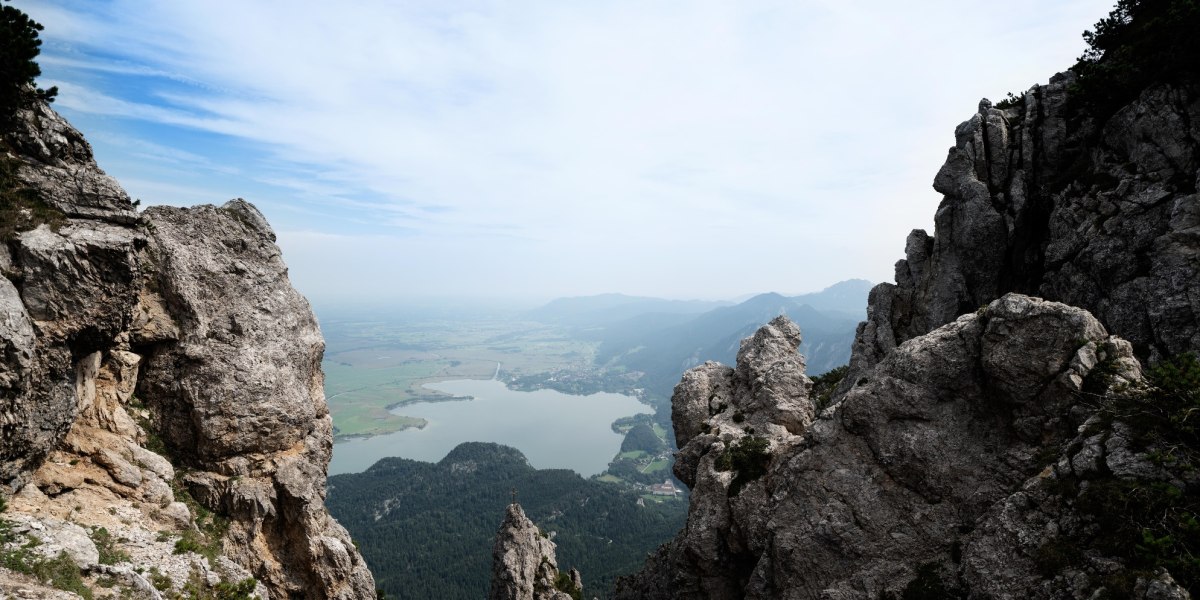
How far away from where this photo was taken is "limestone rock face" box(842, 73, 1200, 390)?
68.2 feet

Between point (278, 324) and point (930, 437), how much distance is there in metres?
28.5

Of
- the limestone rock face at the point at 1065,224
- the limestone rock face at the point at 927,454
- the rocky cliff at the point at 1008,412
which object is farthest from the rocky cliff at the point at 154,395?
the limestone rock face at the point at 1065,224

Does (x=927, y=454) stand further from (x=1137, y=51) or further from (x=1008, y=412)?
(x=1137, y=51)

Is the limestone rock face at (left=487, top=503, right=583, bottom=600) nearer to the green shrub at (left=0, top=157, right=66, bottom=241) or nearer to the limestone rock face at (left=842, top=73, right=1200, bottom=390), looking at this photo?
the limestone rock face at (left=842, top=73, right=1200, bottom=390)

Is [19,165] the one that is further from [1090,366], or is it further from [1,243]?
[1090,366]

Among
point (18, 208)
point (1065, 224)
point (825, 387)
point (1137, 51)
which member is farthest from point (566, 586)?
point (1137, 51)

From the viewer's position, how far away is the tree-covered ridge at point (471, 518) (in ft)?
399

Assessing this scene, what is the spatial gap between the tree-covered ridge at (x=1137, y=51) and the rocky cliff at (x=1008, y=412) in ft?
3.07

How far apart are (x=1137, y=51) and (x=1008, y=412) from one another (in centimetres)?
2184

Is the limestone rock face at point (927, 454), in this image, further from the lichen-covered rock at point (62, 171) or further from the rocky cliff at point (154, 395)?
the lichen-covered rock at point (62, 171)

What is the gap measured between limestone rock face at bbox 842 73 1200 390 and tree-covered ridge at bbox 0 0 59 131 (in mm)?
40905

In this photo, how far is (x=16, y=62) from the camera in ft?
50.6

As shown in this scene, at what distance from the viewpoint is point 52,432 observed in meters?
14.8

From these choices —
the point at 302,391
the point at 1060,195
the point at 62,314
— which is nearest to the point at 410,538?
the point at 302,391
